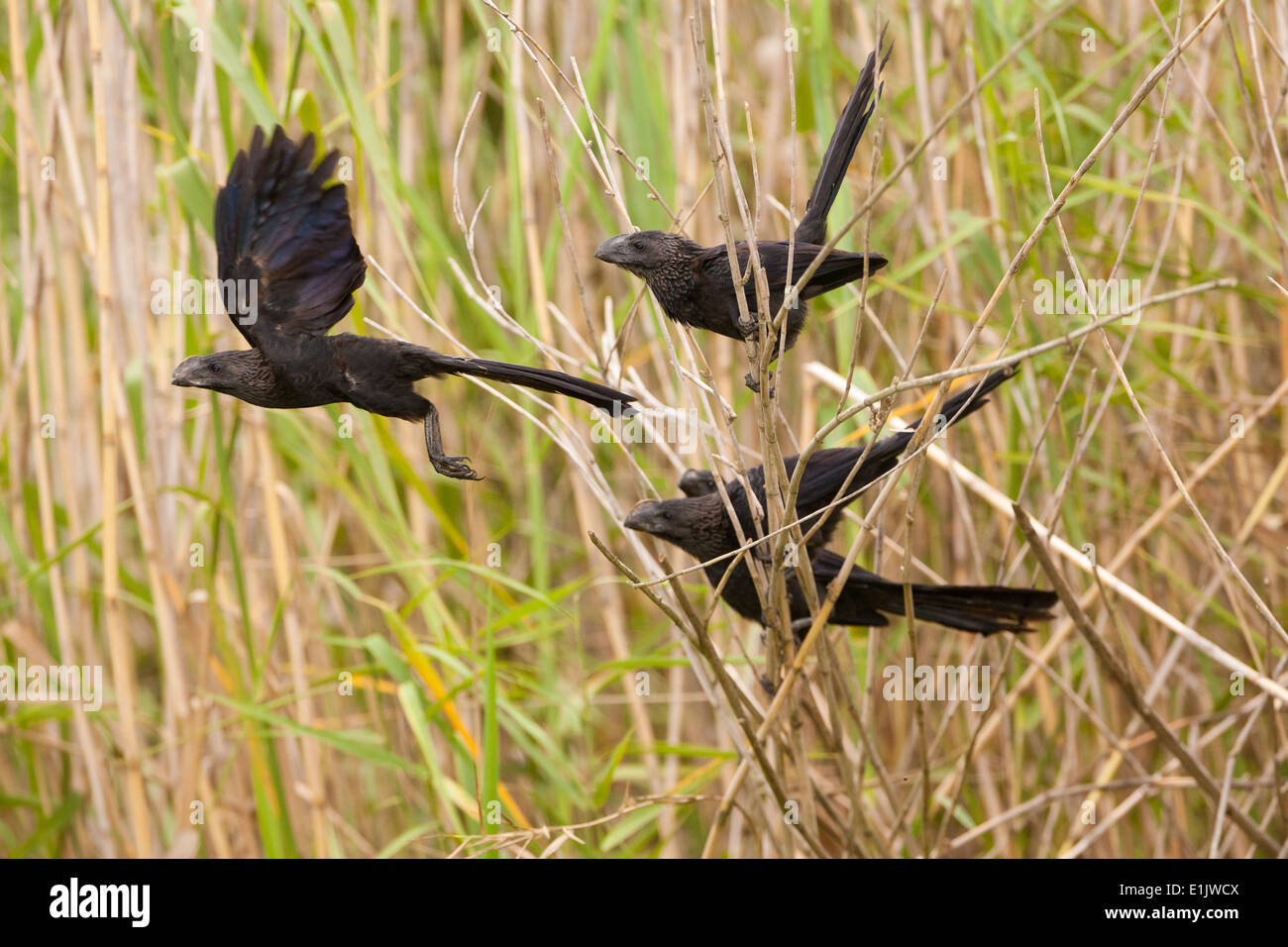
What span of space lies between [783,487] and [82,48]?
214 cm

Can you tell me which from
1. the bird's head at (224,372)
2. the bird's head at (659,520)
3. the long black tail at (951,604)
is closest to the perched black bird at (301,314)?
the bird's head at (224,372)

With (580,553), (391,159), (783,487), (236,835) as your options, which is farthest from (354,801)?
(783,487)

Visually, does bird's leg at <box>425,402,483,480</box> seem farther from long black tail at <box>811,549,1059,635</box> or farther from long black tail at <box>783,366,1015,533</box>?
long black tail at <box>811,549,1059,635</box>

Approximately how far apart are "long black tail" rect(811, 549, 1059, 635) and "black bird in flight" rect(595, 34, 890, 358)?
1.63ft

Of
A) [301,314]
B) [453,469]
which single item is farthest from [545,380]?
[301,314]

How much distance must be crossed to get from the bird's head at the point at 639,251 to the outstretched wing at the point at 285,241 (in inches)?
12.9

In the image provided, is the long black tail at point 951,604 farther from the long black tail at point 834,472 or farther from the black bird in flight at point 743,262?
the black bird in flight at point 743,262

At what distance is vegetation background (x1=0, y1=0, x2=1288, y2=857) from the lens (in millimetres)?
2195

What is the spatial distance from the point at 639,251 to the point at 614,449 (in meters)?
1.59

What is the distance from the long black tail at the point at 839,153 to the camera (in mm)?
1508

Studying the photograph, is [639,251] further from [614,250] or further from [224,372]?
[224,372]

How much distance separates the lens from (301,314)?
1335 millimetres
